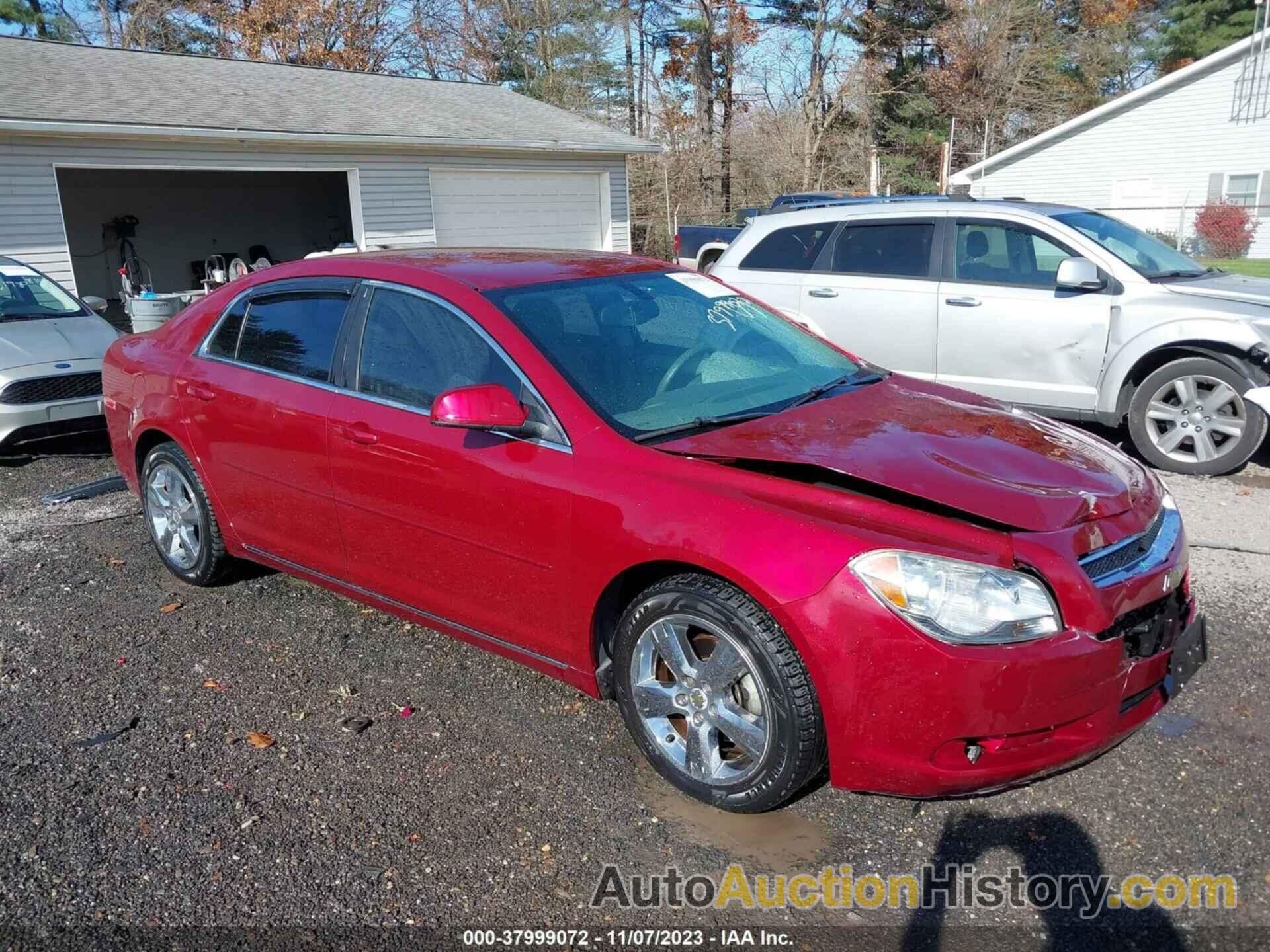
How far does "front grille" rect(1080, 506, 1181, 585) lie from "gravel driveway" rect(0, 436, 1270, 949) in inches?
29.2

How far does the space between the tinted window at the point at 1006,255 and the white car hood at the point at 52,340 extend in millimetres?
6732

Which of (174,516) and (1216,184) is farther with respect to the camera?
(1216,184)

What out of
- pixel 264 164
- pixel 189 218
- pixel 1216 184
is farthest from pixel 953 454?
pixel 1216 184

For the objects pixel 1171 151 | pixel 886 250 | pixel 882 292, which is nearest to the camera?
pixel 882 292

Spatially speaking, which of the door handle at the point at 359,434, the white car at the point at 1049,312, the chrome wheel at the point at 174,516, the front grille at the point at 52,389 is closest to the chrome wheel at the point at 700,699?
the door handle at the point at 359,434

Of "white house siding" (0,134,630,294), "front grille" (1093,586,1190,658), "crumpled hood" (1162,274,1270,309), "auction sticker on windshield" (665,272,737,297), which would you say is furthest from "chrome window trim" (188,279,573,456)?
"white house siding" (0,134,630,294)

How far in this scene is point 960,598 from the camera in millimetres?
2629

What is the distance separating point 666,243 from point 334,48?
13.8 metres

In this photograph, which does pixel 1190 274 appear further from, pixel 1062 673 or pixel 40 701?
pixel 40 701

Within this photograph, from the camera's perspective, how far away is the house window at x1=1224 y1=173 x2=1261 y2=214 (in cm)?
2530

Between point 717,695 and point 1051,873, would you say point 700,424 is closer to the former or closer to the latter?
point 717,695

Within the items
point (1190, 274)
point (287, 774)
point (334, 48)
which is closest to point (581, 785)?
point (287, 774)

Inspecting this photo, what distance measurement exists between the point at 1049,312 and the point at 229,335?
17.2ft

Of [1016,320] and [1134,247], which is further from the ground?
[1134,247]
